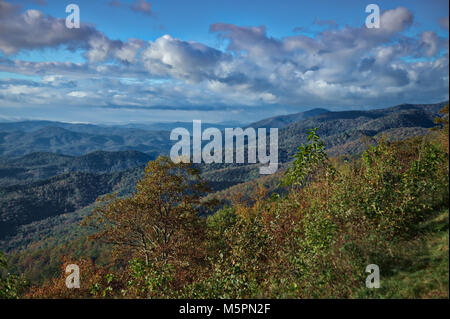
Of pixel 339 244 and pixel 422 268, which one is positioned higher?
pixel 339 244

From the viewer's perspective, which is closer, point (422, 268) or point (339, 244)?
point (422, 268)

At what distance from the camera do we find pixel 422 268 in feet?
26.7

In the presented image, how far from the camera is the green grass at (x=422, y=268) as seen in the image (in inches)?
284

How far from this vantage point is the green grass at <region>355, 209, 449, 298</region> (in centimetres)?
722

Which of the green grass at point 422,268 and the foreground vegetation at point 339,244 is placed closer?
the green grass at point 422,268

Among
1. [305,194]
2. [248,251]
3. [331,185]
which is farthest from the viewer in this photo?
[305,194]

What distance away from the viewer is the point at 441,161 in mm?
11688

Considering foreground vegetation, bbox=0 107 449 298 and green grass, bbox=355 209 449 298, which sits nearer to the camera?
green grass, bbox=355 209 449 298

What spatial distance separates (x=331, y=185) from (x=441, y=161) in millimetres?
4236

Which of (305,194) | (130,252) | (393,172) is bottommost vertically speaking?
(130,252)
